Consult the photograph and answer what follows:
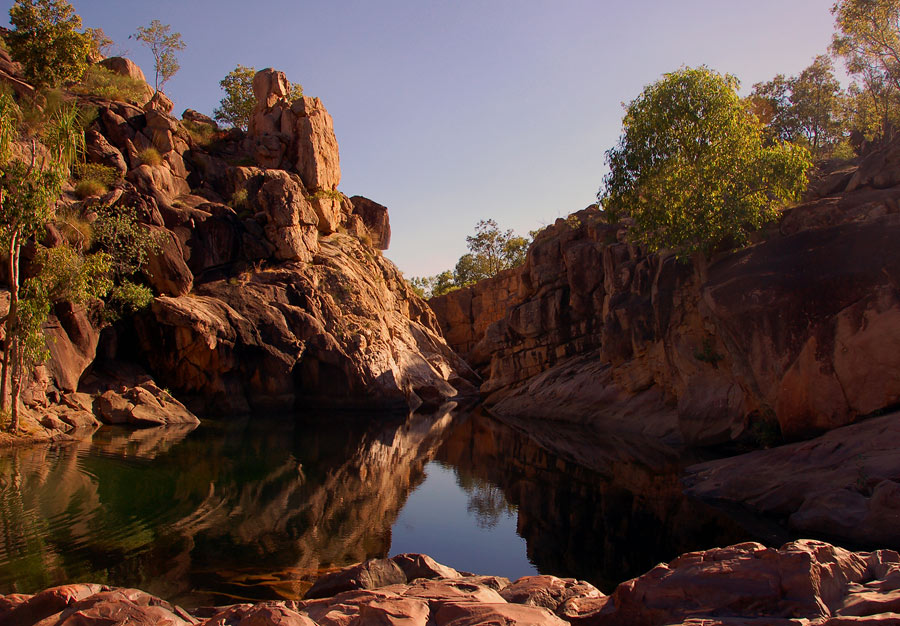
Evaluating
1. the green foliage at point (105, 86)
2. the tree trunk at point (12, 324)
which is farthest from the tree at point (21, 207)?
the green foliage at point (105, 86)

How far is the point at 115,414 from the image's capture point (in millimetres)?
29156

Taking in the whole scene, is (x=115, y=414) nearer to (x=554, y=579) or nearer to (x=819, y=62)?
(x=554, y=579)

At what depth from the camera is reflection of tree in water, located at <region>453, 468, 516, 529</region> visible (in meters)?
15.4

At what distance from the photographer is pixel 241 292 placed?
39.7 meters

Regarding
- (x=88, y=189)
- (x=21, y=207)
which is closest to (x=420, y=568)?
(x=21, y=207)

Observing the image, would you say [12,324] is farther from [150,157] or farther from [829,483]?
[829,483]

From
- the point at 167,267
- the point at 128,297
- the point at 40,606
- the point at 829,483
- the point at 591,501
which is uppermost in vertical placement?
the point at 167,267

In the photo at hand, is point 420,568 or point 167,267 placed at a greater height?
point 167,267

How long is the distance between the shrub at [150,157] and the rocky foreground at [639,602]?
131ft

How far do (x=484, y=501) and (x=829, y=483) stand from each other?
846cm

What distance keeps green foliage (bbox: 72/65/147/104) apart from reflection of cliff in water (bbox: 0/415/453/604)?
30.6m

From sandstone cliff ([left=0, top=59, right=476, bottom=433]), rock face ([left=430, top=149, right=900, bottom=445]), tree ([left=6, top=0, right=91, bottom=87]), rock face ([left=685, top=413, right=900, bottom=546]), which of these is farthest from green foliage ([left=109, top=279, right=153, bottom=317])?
rock face ([left=685, top=413, right=900, bottom=546])

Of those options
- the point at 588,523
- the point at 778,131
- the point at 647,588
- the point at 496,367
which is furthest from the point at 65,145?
the point at 778,131

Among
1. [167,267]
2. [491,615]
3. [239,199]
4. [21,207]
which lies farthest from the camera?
[239,199]
